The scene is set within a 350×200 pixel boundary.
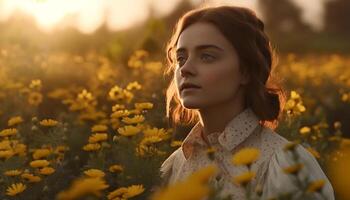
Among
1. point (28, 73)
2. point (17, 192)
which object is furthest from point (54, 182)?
point (28, 73)

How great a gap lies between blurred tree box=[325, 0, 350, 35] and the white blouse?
27223 millimetres

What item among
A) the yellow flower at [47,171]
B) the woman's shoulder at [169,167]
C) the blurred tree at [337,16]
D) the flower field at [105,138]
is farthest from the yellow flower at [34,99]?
the blurred tree at [337,16]

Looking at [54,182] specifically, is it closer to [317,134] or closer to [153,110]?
[153,110]

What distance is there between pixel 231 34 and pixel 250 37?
0.12 meters

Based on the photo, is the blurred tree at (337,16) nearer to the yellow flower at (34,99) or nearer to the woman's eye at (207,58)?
the yellow flower at (34,99)

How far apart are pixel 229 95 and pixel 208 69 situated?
148 millimetres

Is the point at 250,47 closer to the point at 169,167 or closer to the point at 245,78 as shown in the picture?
the point at 245,78

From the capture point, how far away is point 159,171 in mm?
2961

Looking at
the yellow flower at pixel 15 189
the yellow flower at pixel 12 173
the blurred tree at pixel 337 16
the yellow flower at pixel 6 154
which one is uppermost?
the blurred tree at pixel 337 16

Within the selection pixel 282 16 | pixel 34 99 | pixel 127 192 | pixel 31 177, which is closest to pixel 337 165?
pixel 127 192

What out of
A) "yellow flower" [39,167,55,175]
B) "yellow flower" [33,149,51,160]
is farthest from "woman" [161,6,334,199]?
"yellow flower" [33,149,51,160]

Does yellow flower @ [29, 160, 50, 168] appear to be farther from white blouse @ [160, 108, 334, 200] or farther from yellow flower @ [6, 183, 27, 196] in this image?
white blouse @ [160, 108, 334, 200]

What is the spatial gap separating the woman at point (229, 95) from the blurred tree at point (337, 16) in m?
27.2

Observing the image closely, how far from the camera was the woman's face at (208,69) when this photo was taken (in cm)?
260
